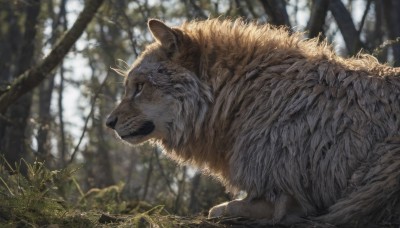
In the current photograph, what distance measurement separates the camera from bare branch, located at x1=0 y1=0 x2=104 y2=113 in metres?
9.51

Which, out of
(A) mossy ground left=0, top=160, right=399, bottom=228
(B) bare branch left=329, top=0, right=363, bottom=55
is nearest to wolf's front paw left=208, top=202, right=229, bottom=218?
(A) mossy ground left=0, top=160, right=399, bottom=228

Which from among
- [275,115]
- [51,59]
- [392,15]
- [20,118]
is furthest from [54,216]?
[392,15]

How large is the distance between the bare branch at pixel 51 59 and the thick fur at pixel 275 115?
2214 mm

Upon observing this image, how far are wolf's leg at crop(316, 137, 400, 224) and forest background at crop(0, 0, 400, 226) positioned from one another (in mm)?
1428

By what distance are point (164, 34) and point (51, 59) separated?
264 cm

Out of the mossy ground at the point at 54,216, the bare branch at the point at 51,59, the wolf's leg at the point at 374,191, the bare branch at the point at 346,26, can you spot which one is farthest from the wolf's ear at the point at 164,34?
the bare branch at the point at 346,26

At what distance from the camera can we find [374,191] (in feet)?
19.5

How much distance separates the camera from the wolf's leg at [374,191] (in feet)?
19.5

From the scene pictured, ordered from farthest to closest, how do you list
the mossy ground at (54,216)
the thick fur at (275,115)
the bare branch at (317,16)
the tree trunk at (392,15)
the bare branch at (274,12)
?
A: the tree trunk at (392,15) < the bare branch at (274,12) < the bare branch at (317,16) < the thick fur at (275,115) < the mossy ground at (54,216)

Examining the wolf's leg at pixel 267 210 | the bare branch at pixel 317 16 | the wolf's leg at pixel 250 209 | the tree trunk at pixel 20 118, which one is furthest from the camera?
the tree trunk at pixel 20 118

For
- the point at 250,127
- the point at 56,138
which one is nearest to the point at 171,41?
the point at 250,127

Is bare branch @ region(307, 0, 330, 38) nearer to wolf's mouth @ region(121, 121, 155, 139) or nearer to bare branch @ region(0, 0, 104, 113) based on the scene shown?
bare branch @ region(0, 0, 104, 113)

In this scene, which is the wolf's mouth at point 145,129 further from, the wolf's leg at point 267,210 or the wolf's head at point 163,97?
the wolf's leg at point 267,210

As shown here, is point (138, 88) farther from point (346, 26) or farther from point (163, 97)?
point (346, 26)
